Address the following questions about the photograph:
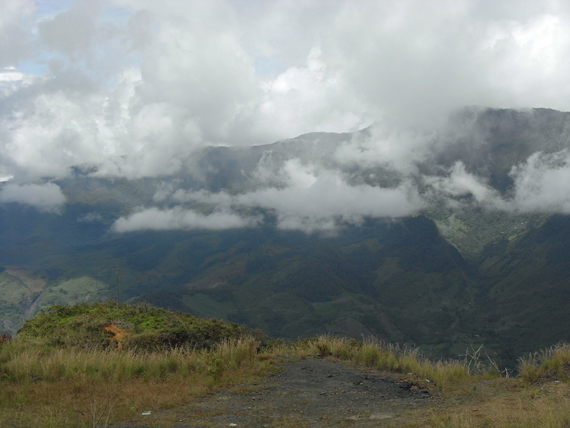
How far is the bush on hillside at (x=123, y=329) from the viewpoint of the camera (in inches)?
648

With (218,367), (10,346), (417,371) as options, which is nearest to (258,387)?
(218,367)

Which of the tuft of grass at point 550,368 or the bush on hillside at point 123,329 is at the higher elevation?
the bush on hillside at point 123,329

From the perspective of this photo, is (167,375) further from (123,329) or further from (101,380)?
(123,329)

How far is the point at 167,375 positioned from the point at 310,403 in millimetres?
4221

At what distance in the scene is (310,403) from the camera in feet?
35.8

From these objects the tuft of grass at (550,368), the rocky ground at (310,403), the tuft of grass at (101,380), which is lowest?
the tuft of grass at (550,368)

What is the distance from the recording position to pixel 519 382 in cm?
1350

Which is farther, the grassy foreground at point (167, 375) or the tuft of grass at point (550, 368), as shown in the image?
the tuft of grass at point (550, 368)

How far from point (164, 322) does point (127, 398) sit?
904cm

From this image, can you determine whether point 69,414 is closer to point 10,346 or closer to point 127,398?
point 127,398

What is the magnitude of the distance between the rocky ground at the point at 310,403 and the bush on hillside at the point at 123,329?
433 centimetres

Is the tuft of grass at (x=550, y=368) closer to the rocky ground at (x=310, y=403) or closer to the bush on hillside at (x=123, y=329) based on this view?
the rocky ground at (x=310, y=403)

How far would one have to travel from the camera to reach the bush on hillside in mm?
16453

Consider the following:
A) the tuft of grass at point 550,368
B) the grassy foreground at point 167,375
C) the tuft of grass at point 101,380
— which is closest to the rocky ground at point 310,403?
the grassy foreground at point 167,375
